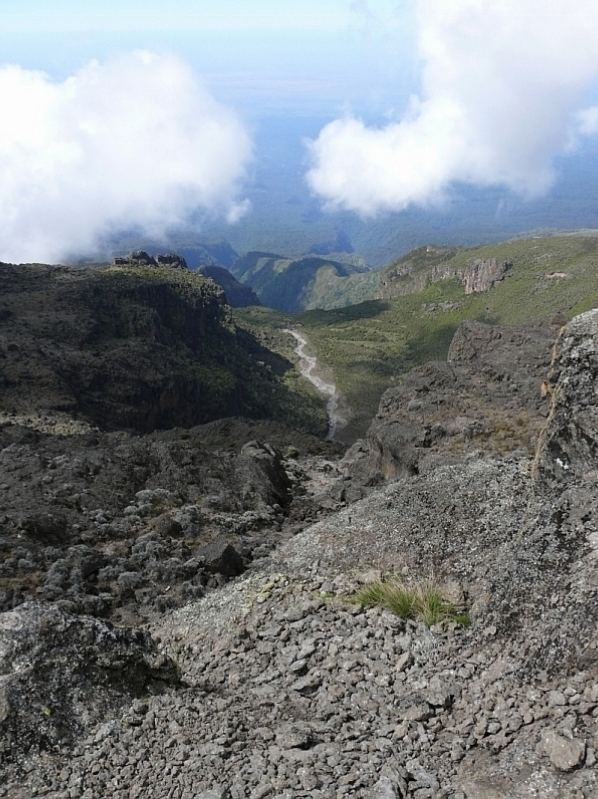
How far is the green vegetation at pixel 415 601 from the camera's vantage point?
829 cm

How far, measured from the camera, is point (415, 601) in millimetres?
8578

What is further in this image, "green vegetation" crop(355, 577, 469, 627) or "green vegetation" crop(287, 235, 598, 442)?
"green vegetation" crop(287, 235, 598, 442)

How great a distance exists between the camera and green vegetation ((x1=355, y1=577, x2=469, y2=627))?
326 inches

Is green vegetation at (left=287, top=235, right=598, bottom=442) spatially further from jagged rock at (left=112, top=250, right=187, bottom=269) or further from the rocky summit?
the rocky summit

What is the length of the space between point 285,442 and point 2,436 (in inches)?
528

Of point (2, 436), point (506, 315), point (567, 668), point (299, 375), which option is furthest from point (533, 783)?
point (506, 315)

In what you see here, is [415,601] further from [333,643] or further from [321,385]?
[321,385]

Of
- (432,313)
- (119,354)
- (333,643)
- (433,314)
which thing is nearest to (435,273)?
(432,313)

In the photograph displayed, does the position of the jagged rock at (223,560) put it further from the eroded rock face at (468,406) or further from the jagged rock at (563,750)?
the jagged rock at (563,750)

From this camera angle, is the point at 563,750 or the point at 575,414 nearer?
the point at 563,750

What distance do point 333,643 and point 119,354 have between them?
145 ft

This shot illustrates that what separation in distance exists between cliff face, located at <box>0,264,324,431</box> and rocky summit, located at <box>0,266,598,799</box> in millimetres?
26202

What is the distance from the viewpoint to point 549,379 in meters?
13.3

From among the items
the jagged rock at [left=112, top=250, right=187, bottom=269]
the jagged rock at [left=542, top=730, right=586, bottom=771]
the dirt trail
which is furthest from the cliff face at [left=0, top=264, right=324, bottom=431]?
the jagged rock at [left=542, top=730, right=586, bottom=771]
